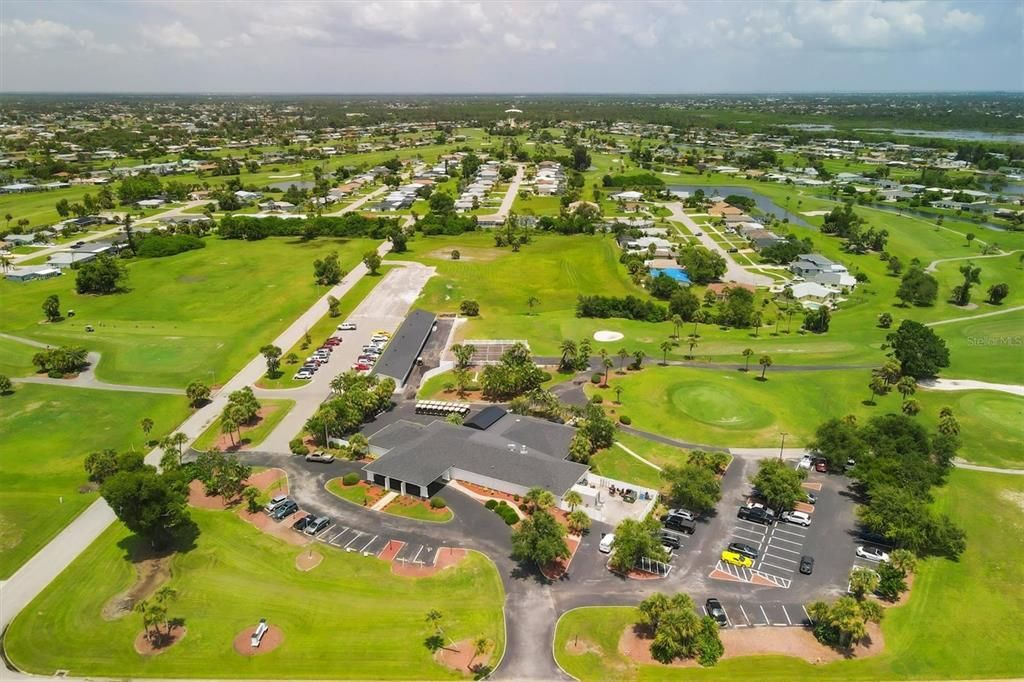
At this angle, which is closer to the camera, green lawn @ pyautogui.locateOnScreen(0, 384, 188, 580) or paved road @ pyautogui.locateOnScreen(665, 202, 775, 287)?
green lawn @ pyautogui.locateOnScreen(0, 384, 188, 580)

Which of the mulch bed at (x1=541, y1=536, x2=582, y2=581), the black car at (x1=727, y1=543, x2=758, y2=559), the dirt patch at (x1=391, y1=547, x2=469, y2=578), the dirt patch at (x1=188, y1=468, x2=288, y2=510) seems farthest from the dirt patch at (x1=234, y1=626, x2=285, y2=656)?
the black car at (x1=727, y1=543, x2=758, y2=559)

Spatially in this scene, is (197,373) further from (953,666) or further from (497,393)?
(953,666)

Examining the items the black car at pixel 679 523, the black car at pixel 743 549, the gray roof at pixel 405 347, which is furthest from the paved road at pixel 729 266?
the black car at pixel 743 549

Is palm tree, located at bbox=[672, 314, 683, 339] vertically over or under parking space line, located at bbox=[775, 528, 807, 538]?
over

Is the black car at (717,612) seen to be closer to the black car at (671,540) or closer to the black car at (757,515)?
the black car at (671,540)

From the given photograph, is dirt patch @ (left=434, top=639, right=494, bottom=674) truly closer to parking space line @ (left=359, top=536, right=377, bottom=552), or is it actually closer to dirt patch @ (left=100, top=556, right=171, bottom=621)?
parking space line @ (left=359, top=536, right=377, bottom=552)

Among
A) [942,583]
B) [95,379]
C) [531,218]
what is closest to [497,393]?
[942,583]
